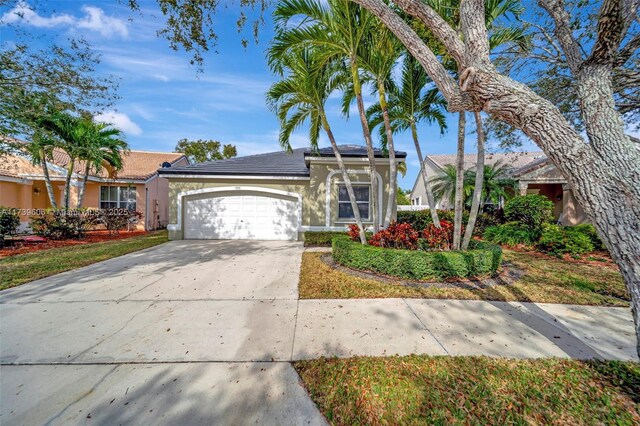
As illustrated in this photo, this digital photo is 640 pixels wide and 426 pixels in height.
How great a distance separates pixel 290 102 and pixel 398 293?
6275 millimetres

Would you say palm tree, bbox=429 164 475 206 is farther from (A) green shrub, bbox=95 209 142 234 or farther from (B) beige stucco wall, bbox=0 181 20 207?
(B) beige stucco wall, bbox=0 181 20 207

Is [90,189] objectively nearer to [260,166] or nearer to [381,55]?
[260,166]

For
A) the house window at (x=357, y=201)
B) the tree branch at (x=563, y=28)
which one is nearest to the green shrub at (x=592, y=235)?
the house window at (x=357, y=201)

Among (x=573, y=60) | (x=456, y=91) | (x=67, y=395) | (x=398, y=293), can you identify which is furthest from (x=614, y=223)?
(x=67, y=395)

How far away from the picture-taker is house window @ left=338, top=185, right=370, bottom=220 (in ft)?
36.1

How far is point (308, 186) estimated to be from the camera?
37.3 ft

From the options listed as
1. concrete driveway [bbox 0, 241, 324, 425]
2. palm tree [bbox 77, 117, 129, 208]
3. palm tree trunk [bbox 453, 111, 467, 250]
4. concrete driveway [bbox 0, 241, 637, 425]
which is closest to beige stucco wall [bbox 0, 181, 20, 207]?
palm tree [bbox 77, 117, 129, 208]

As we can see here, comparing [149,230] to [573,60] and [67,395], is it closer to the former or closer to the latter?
[67,395]

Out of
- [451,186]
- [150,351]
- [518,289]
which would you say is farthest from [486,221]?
[150,351]

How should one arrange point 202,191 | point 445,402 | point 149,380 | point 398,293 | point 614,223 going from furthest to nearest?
point 202,191 < point 398,293 < point 149,380 < point 445,402 < point 614,223

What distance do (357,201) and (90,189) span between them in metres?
15.8

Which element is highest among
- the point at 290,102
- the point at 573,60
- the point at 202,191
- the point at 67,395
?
the point at 290,102

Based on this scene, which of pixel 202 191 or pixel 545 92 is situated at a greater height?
pixel 545 92

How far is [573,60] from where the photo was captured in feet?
10.8
